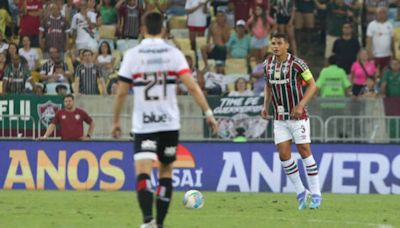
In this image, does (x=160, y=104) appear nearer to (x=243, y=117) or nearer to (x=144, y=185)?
(x=144, y=185)

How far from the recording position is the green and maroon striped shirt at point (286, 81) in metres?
17.2

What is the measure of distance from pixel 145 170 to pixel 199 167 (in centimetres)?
1071

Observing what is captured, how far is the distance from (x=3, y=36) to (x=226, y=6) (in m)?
5.57

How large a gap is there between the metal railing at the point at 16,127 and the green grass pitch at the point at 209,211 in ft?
11.1

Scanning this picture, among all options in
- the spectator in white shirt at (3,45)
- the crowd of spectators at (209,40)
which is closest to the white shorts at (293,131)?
the crowd of spectators at (209,40)

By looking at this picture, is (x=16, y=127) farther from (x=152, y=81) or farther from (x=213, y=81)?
(x=152, y=81)

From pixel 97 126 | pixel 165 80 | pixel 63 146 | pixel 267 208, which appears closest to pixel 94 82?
pixel 97 126

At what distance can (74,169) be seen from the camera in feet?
76.0

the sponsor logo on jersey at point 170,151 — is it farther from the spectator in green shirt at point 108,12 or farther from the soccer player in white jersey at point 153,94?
the spectator in green shirt at point 108,12

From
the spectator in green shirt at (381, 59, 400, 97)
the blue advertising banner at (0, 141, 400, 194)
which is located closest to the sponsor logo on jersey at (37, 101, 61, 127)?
the blue advertising banner at (0, 141, 400, 194)

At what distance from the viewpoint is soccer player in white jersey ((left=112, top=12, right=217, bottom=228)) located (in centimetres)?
1254

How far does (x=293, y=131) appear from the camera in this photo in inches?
685

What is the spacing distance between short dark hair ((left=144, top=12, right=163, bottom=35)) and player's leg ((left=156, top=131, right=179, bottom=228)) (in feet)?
3.46

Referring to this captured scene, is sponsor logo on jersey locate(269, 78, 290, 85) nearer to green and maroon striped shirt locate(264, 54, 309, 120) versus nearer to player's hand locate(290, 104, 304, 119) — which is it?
green and maroon striped shirt locate(264, 54, 309, 120)
